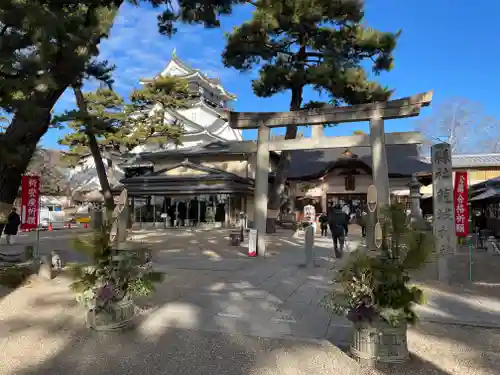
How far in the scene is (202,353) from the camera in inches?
166

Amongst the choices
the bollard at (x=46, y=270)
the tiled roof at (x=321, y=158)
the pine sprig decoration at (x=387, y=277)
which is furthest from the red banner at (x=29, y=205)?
the tiled roof at (x=321, y=158)

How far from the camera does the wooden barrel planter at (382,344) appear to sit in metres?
3.73

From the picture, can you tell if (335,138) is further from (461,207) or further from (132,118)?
(132,118)

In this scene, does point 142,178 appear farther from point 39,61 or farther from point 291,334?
point 291,334

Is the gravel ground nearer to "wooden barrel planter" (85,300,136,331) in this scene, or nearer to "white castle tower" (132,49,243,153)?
"wooden barrel planter" (85,300,136,331)

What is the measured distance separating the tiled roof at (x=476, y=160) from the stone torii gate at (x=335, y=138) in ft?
61.4

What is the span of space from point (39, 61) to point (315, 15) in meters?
12.2

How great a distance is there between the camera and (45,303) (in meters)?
6.27

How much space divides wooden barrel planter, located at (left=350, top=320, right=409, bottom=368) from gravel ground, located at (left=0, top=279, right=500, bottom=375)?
10cm

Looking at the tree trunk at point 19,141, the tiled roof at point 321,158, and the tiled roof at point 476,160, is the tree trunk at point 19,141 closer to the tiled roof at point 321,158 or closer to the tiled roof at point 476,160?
the tiled roof at point 321,158

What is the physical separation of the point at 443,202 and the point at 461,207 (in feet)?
6.64

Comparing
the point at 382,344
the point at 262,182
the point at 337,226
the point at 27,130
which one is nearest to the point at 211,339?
the point at 382,344

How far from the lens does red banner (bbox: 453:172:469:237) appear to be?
986 centimetres

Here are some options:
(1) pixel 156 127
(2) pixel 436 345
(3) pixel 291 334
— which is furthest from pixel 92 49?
(1) pixel 156 127
